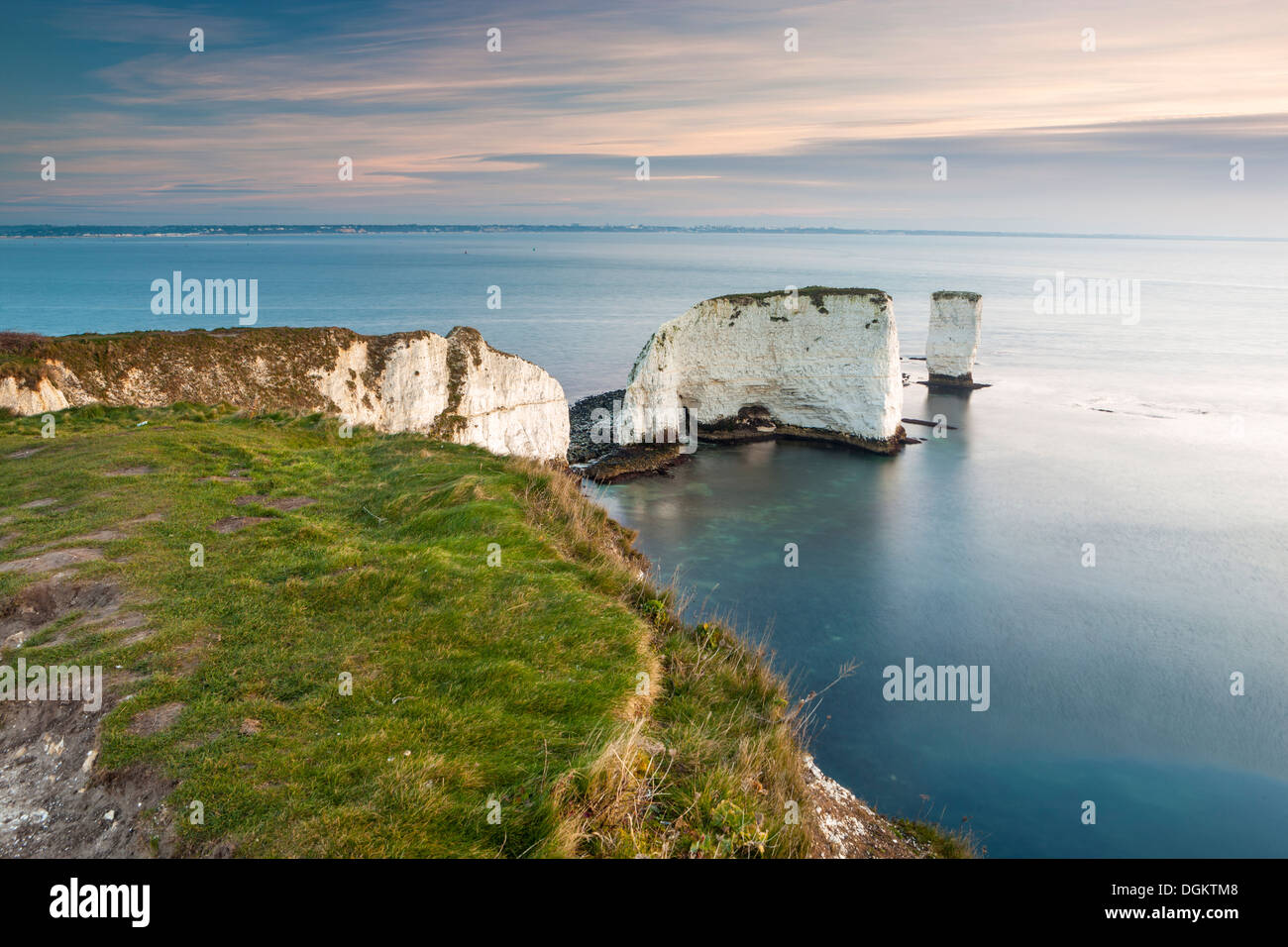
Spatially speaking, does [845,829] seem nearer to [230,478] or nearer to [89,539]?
[89,539]

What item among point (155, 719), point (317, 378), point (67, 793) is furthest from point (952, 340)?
point (67, 793)

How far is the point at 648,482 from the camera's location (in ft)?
136

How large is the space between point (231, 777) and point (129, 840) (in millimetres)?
710

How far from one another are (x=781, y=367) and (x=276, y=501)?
4025 cm

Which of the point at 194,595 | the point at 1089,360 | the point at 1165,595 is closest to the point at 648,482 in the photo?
the point at 1165,595

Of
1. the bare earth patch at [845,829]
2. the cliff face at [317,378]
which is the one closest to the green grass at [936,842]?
the bare earth patch at [845,829]

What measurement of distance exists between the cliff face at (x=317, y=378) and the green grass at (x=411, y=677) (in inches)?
502

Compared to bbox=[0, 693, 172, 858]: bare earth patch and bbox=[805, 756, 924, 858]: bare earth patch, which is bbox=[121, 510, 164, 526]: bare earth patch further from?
bbox=[805, 756, 924, 858]: bare earth patch

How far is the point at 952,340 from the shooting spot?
6662cm

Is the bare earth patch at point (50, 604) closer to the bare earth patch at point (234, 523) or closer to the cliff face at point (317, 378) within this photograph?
the bare earth patch at point (234, 523)

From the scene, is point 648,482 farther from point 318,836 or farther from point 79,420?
point 318,836

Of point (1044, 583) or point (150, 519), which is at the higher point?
point (150, 519)

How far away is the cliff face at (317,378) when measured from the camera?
78.5 feet

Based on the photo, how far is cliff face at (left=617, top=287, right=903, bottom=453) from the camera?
4650cm
